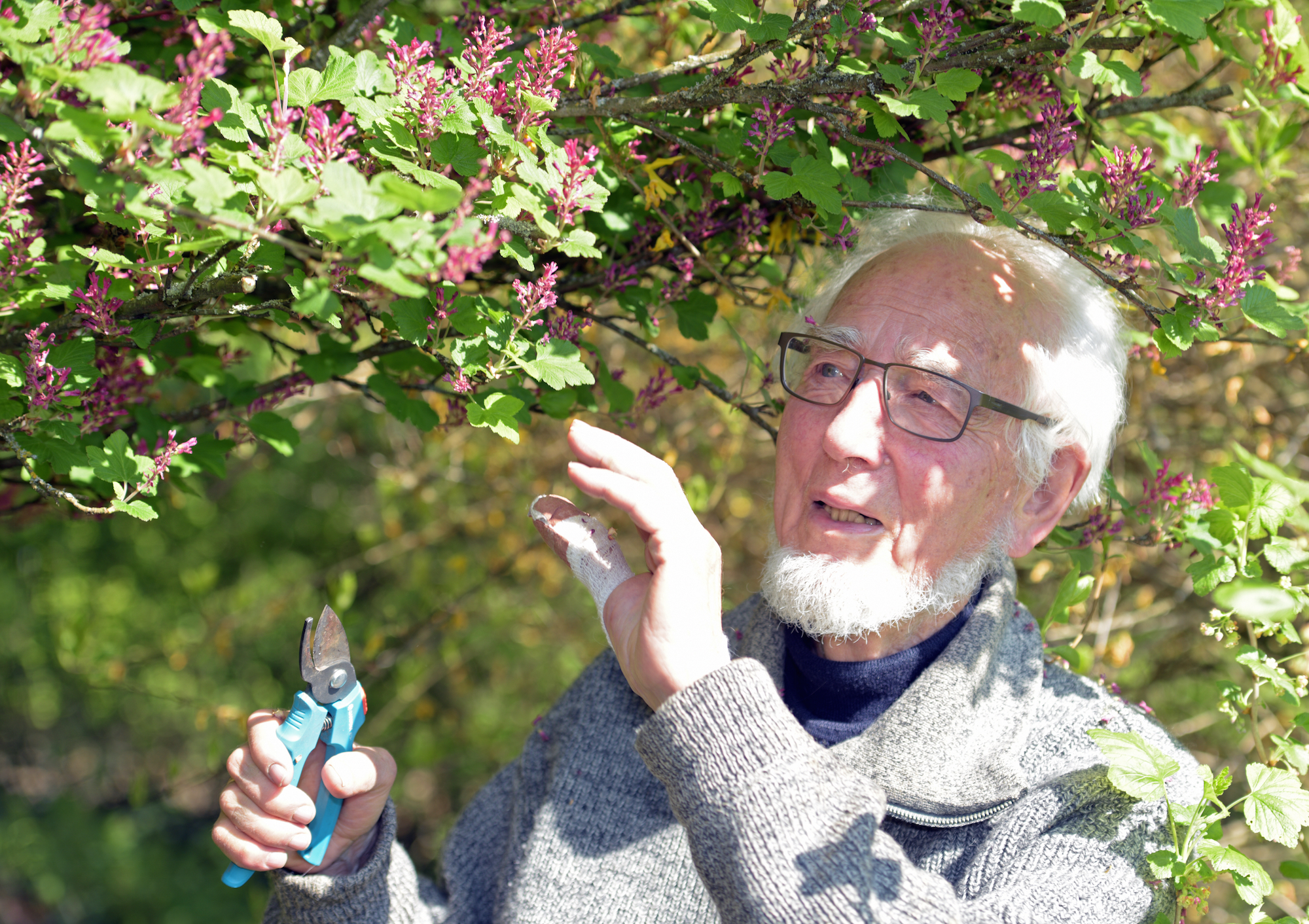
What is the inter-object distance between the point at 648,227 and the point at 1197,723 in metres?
2.55

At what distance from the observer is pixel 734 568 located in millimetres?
3770

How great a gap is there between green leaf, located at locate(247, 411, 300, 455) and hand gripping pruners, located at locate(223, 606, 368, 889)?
44 centimetres

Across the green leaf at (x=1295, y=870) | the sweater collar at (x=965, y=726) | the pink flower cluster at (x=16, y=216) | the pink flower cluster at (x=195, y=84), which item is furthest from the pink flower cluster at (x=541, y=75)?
the green leaf at (x=1295, y=870)

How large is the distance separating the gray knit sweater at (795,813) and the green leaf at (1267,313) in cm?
71

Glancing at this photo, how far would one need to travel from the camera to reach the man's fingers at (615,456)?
147 cm

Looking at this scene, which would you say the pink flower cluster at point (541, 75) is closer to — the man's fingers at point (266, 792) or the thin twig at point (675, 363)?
the thin twig at point (675, 363)

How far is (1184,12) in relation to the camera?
4.53 feet

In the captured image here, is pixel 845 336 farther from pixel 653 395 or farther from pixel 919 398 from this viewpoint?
pixel 653 395

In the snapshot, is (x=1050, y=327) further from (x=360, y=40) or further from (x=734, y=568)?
(x=734, y=568)

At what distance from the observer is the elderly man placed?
4.54 ft

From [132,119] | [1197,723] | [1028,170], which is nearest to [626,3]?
[1028,170]

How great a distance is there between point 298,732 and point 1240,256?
5.65ft

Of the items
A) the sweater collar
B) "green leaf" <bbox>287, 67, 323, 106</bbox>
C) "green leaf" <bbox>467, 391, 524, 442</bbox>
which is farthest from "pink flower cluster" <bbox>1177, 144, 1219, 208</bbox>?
"green leaf" <bbox>287, 67, 323, 106</bbox>

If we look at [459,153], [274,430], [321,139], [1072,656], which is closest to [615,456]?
[459,153]
